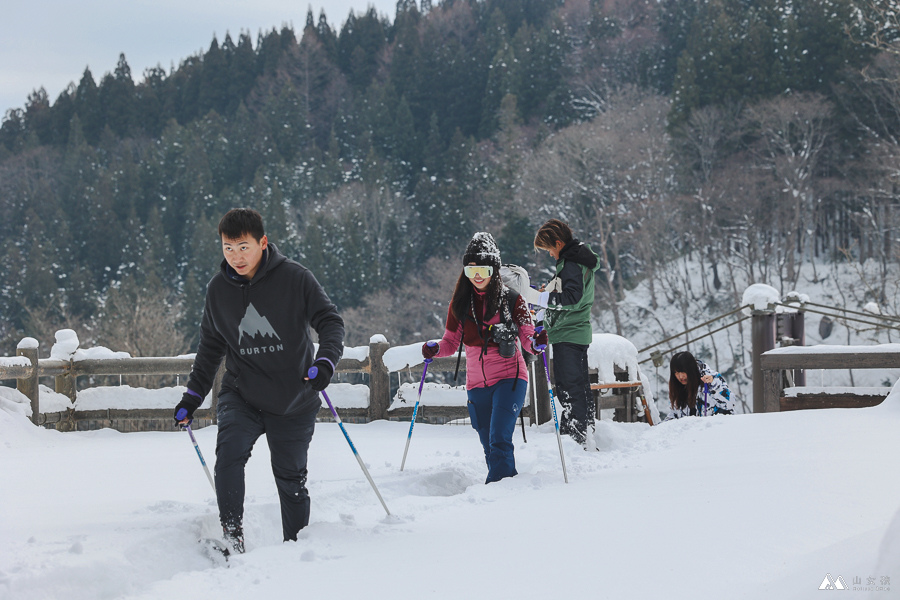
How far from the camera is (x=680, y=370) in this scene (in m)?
6.59

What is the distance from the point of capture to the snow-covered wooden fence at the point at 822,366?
5.92 meters

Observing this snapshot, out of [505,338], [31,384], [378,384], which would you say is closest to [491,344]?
[505,338]

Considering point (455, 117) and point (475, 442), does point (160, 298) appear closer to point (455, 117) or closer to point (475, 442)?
point (455, 117)

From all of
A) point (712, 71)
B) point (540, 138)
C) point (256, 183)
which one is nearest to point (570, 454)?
point (712, 71)

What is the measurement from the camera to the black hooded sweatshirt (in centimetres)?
344

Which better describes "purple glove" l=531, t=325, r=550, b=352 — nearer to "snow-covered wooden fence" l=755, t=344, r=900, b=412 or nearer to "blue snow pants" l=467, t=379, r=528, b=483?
"blue snow pants" l=467, t=379, r=528, b=483

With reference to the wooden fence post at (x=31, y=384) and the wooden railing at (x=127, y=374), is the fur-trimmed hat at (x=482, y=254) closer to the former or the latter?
the wooden railing at (x=127, y=374)

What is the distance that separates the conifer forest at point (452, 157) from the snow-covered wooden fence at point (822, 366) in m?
8.71

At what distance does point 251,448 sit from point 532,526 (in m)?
1.23

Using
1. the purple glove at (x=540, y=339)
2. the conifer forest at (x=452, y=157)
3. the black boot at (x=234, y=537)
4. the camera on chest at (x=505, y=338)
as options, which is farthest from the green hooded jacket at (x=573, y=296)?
the conifer forest at (x=452, y=157)

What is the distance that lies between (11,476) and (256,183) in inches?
1892

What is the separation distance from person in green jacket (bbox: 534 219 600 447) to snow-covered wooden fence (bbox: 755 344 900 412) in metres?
1.77

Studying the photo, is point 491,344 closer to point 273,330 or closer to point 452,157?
point 273,330

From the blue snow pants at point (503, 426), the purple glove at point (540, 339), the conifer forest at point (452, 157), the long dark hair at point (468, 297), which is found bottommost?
the blue snow pants at point (503, 426)
